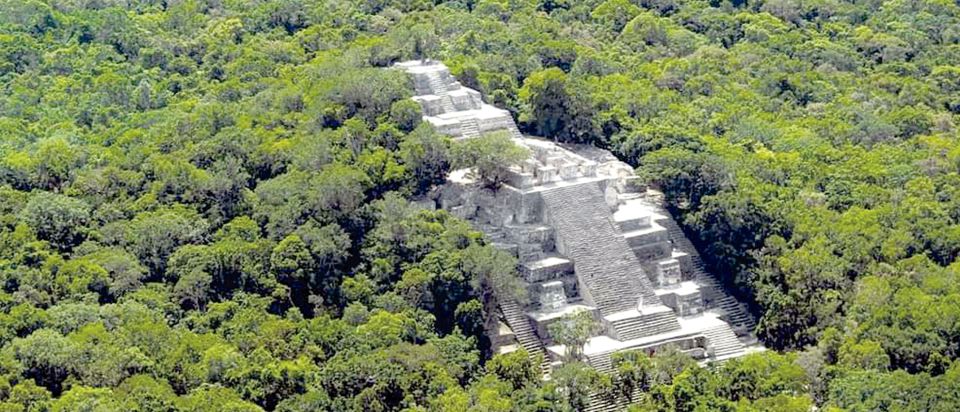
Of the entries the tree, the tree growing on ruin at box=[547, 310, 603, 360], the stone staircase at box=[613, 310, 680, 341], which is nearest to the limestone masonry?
the stone staircase at box=[613, 310, 680, 341]

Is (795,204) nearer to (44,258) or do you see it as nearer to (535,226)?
(535,226)

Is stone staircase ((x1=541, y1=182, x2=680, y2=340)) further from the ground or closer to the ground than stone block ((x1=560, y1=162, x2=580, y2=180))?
closer to the ground

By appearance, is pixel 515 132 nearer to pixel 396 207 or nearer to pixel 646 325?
pixel 396 207

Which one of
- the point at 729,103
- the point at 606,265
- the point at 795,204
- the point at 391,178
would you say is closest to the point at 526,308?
the point at 606,265

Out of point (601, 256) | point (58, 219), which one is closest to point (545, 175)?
point (601, 256)

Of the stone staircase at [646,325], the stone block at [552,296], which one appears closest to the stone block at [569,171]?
the stone block at [552,296]

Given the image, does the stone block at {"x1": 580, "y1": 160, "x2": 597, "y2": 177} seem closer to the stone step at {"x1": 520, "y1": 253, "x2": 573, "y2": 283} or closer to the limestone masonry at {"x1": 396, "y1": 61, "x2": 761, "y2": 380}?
the limestone masonry at {"x1": 396, "y1": 61, "x2": 761, "y2": 380}

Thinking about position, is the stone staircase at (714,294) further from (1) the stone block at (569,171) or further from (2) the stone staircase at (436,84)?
(2) the stone staircase at (436,84)
